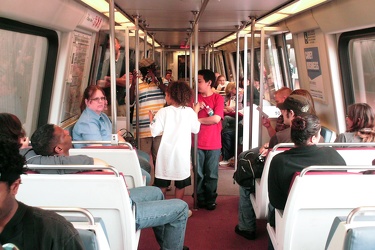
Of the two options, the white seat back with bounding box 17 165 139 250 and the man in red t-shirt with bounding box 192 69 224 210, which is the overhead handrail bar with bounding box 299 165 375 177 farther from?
the man in red t-shirt with bounding box 192 69 224 210

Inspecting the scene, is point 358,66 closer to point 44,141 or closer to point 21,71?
point 21,71

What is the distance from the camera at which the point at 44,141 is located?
2.96 meters

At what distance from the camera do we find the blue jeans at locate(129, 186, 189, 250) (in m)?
3.33

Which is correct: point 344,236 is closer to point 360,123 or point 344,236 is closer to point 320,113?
point 360,123

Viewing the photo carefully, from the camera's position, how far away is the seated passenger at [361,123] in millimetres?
4180

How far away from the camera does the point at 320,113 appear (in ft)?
21.8

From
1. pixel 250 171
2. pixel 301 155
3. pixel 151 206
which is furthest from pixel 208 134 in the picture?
pixel 301 155

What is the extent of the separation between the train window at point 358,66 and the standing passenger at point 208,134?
184cm

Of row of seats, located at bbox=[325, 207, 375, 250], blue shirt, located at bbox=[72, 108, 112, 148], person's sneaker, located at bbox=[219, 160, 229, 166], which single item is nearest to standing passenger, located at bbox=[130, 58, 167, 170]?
blue shirt, located at bbox=[72, 108, 112, 148]

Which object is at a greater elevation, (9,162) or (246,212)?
(9,162)

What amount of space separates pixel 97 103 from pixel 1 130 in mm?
1356

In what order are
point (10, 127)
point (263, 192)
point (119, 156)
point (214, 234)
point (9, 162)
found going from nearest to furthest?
Answer: point (9, 162) < point (10, 127) < point (119, 156) < point (263, 192) < point (214, 234)

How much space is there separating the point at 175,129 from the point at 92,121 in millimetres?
874

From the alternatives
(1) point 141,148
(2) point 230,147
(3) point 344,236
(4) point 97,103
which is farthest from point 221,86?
(3) point 344,236
